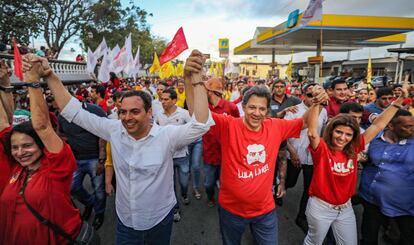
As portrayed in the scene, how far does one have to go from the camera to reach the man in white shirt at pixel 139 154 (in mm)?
1734

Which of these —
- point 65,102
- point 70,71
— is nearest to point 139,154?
point 65,102

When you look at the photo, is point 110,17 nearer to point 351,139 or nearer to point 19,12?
point 19,12

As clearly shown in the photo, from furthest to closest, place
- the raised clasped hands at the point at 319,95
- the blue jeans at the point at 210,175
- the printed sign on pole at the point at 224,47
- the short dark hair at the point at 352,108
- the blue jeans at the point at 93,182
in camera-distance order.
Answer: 1. the printed sign on pole at the point at 224,47
2. the blue jeans at the point at 210,175
3. the blue jeans at the point at 93,182
4. the short dark hair at the point at 352,108
5. the raised clasped hands at the point at 319,95

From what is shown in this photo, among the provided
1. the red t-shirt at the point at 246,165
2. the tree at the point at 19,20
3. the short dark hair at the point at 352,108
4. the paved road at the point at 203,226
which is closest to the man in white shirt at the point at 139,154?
the red t-shirt at the point at 246,165

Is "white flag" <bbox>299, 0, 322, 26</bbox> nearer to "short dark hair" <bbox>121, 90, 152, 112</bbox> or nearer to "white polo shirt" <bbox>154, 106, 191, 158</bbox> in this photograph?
"white polo shirt" <bbox>154, 106, 191, 158</bbox>

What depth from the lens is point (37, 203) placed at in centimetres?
163

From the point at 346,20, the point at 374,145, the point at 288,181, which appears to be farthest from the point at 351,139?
the point at 346,20

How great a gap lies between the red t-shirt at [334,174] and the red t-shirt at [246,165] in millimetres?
497

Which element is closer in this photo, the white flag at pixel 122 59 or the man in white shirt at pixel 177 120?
the man in white shirt at pixel 177 120

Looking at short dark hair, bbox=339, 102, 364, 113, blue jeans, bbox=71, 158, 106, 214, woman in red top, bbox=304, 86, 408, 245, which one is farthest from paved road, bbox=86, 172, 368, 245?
short dark hair, bbox=339, 102, 364, 113

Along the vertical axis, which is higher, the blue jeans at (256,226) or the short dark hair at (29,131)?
the short dark hair at (29,131)

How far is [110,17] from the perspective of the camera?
66.6ft

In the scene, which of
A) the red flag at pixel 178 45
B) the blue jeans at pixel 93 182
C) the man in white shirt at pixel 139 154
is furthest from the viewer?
the red flag at pixel 178 45

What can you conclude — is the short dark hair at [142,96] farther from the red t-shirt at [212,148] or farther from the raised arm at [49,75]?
the red t-shirt at [212,148]
